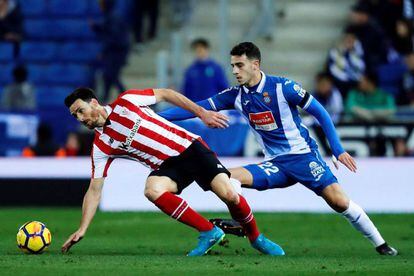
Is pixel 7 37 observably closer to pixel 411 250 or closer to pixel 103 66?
pixel 103 66

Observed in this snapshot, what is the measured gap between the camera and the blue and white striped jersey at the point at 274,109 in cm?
1011

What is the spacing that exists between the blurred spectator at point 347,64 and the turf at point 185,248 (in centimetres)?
400

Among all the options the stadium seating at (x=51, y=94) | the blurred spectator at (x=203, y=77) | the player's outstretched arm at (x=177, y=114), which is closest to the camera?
the player's outstretched arm at (x=177, y=114)

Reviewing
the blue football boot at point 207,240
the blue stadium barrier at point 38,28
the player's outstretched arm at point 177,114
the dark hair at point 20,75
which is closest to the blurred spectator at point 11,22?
the blue stadium barrier at point 38,28

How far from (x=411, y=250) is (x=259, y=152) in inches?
223

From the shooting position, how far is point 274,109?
10.1 m

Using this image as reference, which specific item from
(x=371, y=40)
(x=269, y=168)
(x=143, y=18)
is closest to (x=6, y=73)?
(x=143, y=18)

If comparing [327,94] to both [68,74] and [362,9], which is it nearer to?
[362,9]

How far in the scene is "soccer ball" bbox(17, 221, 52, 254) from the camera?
9.77m

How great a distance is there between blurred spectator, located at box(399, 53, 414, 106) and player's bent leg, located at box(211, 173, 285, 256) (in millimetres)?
7718

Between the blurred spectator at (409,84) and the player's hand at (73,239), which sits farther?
the blurred spectator at (409,84)

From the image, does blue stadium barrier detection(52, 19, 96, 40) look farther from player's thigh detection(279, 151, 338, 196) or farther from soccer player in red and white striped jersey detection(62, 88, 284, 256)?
soccer player in red and white striped jersey detection(62, 88, 284, 256)

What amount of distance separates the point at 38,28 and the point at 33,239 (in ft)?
36.3

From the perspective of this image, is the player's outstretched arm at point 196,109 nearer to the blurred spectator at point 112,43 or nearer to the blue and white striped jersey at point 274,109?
the blue and white striped jersey at point 274,109
